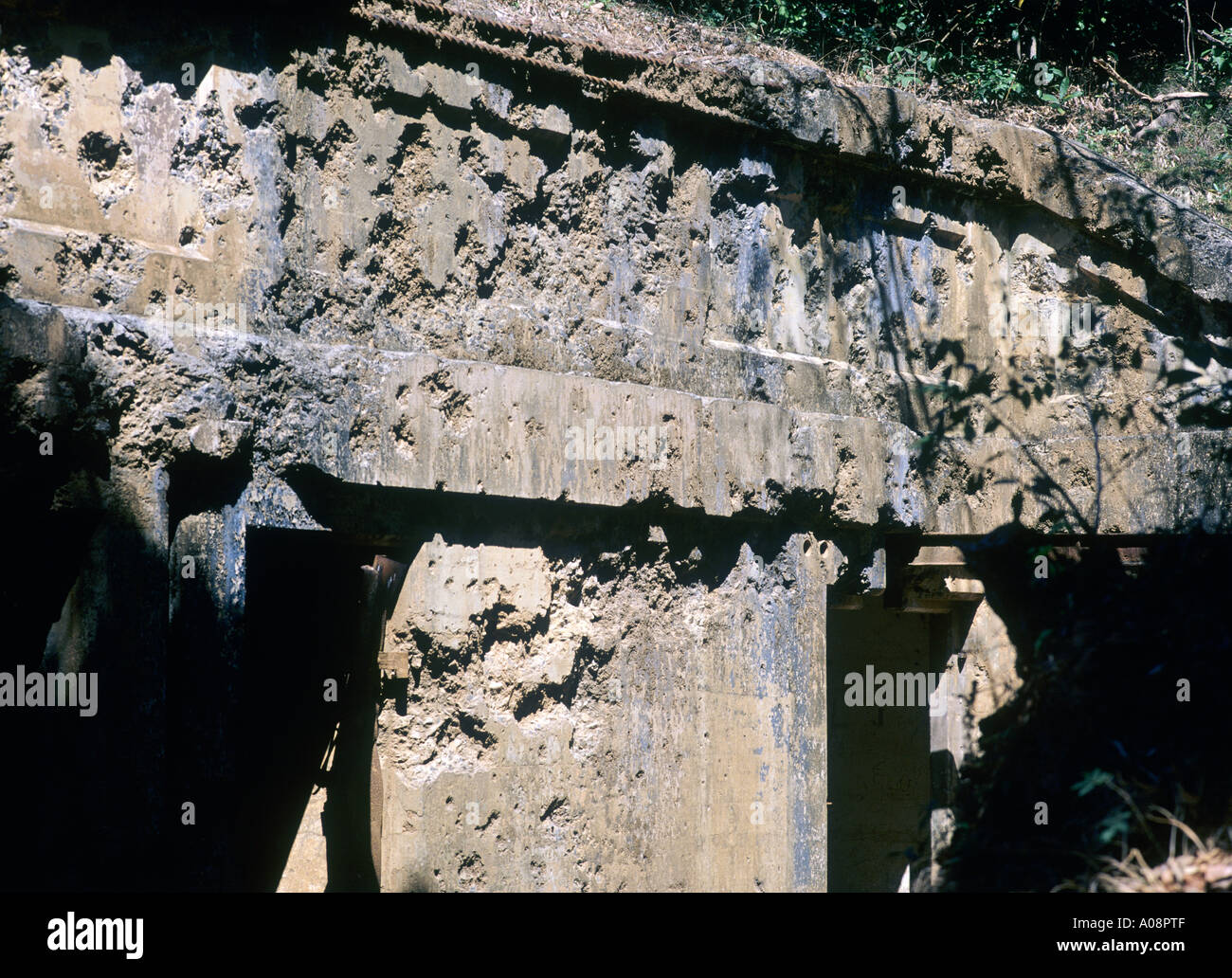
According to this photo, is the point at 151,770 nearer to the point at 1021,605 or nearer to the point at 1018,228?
the point at 1021,605

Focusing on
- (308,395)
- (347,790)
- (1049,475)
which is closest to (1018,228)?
(1049,475)

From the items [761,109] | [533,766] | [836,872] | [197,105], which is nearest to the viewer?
[197,105]

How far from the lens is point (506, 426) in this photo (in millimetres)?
4148

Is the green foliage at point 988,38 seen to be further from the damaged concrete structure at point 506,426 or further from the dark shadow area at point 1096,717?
the dark shadow area at point 1096,717

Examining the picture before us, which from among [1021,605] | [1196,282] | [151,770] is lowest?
[151,770]

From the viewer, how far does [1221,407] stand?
Answer: 551cm

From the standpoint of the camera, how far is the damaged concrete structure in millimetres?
3514

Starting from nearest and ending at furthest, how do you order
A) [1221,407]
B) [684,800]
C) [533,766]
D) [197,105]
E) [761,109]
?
[197,105] < [533,766] < [684,800] < [761,109] < [1221,407]

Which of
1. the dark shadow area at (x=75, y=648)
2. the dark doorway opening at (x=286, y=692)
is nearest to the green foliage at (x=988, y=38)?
the dark doorway opening at (x=286, y=692)

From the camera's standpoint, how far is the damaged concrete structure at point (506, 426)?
3514 millimetres

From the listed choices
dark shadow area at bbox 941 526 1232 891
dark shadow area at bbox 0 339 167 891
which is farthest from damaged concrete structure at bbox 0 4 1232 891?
dark shadow area at bbox 941 526 1232 891

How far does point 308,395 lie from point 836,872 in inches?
195

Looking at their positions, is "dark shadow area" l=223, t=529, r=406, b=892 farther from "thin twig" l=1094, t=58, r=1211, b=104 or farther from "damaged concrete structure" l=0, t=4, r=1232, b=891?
→ "thin twig" l=1094, t=58, r=1211, b=104

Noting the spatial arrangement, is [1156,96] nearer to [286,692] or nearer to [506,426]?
[506,426]
